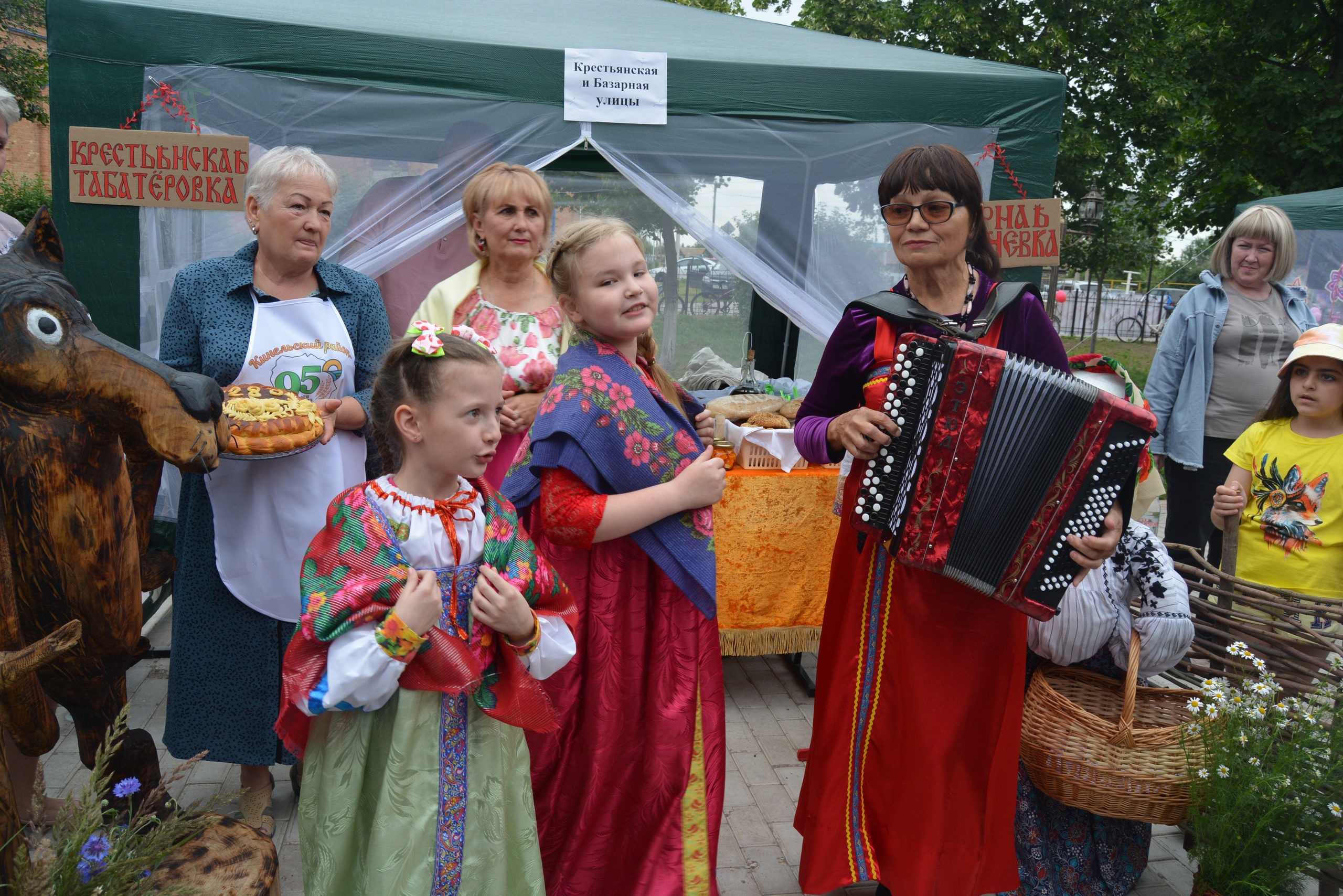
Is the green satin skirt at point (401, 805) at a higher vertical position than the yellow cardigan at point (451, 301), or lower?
lower

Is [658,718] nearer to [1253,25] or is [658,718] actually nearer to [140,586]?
[140,586]

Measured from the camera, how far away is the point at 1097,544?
2.02 metres

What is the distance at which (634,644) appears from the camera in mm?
2150

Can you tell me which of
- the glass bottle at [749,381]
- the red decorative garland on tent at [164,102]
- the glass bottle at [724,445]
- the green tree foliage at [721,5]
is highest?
the green tree foliage at [721,5]

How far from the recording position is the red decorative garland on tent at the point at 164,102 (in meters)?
3.71

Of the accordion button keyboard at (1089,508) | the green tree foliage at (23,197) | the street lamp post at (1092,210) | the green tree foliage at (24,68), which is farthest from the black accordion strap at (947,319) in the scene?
the green tree foliage at (24,68)

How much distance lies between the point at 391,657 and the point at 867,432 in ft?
3.80

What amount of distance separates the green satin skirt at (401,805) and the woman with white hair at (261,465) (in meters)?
1.00

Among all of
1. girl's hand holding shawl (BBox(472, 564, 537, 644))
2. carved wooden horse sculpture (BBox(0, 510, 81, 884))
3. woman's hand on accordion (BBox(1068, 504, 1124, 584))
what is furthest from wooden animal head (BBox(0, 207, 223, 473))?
woman's hand on accordion (BBox(1068, 504, 1124, 584))

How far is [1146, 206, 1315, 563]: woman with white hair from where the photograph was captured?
4.21m

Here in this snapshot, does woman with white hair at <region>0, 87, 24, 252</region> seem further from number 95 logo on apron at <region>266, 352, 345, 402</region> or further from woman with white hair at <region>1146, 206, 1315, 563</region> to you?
woman with white hair at <region>1146, 206, 1315, 563</region>

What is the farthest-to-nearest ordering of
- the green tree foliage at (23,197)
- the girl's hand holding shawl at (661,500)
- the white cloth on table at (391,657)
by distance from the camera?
the green tree foliage at (23,197) → the girl's hand holding shawl at (661,500) → the white cloth on table at (391,657)

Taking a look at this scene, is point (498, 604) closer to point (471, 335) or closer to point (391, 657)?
point (391, 657)

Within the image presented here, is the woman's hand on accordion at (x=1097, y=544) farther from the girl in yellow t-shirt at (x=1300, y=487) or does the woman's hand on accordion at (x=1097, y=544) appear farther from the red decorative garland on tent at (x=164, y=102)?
the red decorative garland on tent at (x=164, y=102)
